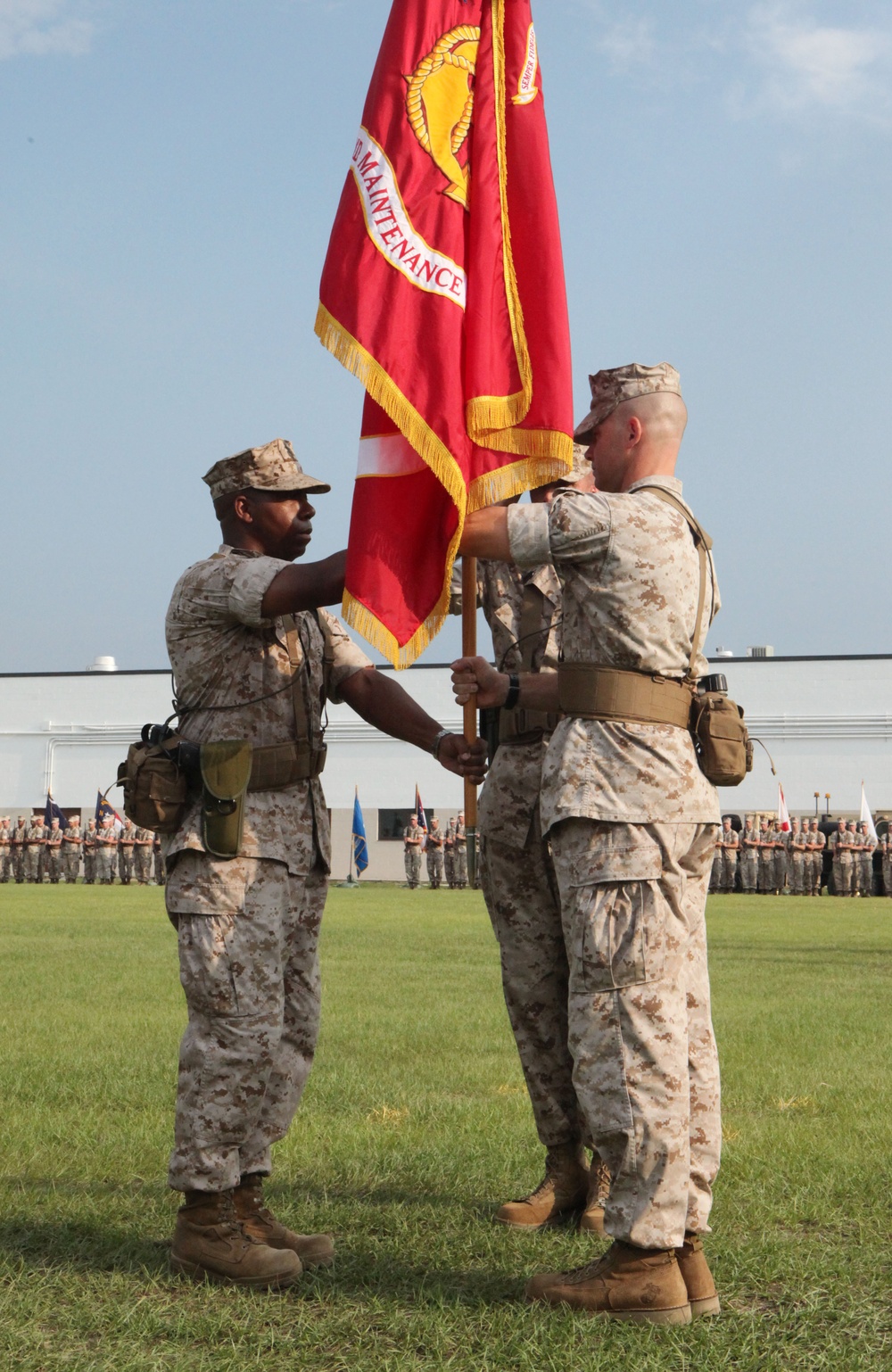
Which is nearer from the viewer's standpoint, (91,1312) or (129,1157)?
(91,1312)

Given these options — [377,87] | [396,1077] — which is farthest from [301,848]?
[396,1077]

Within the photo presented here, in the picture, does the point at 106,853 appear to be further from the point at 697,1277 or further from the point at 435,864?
the point at 697,1277

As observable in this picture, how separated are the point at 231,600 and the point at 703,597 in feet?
4.76

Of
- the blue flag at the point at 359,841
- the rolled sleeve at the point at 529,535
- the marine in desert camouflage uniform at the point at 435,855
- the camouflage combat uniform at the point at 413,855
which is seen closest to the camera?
the rolled sleeve at the point at 529,535

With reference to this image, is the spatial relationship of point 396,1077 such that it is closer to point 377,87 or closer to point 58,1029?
point 58,1029

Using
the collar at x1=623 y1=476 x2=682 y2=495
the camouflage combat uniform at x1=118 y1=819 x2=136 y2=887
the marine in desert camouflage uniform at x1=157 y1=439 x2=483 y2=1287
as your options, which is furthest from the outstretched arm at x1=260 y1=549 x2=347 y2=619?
the camouflage combat uniform at x1=118 y1=819 x2=136 y2=887

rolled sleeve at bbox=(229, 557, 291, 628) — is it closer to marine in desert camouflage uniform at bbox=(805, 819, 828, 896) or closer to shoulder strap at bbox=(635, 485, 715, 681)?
shoulder strap at bbox=(635, 485, 715, 681)

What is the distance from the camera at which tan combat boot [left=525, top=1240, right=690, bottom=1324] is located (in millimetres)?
3605

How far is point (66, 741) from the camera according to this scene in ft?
152

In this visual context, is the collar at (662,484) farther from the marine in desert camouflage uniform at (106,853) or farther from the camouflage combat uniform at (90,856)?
the camouflage combat uniform at (90,856)

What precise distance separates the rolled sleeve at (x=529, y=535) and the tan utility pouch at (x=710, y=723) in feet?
1.22

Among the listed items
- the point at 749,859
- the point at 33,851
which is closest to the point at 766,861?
the point at 749,859

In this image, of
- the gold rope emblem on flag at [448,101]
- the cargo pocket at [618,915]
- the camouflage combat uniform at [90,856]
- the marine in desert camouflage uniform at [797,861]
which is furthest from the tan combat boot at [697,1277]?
the camouflage combat uniform at [90,856]

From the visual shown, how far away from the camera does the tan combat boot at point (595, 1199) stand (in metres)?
4.67
